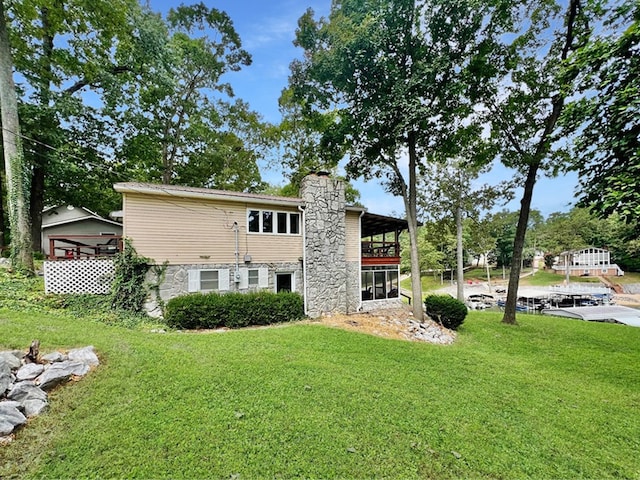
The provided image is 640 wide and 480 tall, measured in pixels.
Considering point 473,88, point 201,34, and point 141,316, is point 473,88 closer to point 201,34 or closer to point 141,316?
Result: point 141,316

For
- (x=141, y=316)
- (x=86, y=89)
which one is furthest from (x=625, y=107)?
(x=86, y=89)

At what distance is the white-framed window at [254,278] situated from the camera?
35.2ft

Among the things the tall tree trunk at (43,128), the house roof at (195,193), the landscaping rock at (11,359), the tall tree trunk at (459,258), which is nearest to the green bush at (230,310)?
the house roof at (195,193)

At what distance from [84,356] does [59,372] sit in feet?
2.19

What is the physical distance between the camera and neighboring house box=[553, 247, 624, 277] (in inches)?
1580

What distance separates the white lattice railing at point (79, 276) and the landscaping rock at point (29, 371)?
563cm

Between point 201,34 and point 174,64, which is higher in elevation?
point 201,34

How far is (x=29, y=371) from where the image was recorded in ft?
12.5

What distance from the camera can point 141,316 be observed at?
8664 mm

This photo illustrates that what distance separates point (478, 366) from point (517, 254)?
7.39m

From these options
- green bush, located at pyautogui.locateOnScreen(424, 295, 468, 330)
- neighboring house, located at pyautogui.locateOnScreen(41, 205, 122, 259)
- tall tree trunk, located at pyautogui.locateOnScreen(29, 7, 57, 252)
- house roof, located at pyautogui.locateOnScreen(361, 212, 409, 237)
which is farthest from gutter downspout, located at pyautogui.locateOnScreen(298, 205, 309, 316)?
neighboring house, located at pyautogui.locateOnScreen(41, 205, 122, 259)

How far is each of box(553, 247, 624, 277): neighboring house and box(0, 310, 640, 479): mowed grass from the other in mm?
46879

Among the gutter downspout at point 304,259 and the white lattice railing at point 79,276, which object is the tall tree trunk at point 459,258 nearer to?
the gutter downspout at point 304,259

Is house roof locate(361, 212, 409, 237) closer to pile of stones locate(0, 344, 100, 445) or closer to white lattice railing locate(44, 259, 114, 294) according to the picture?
white lattice railing locate(44, 259, 114, 294)
